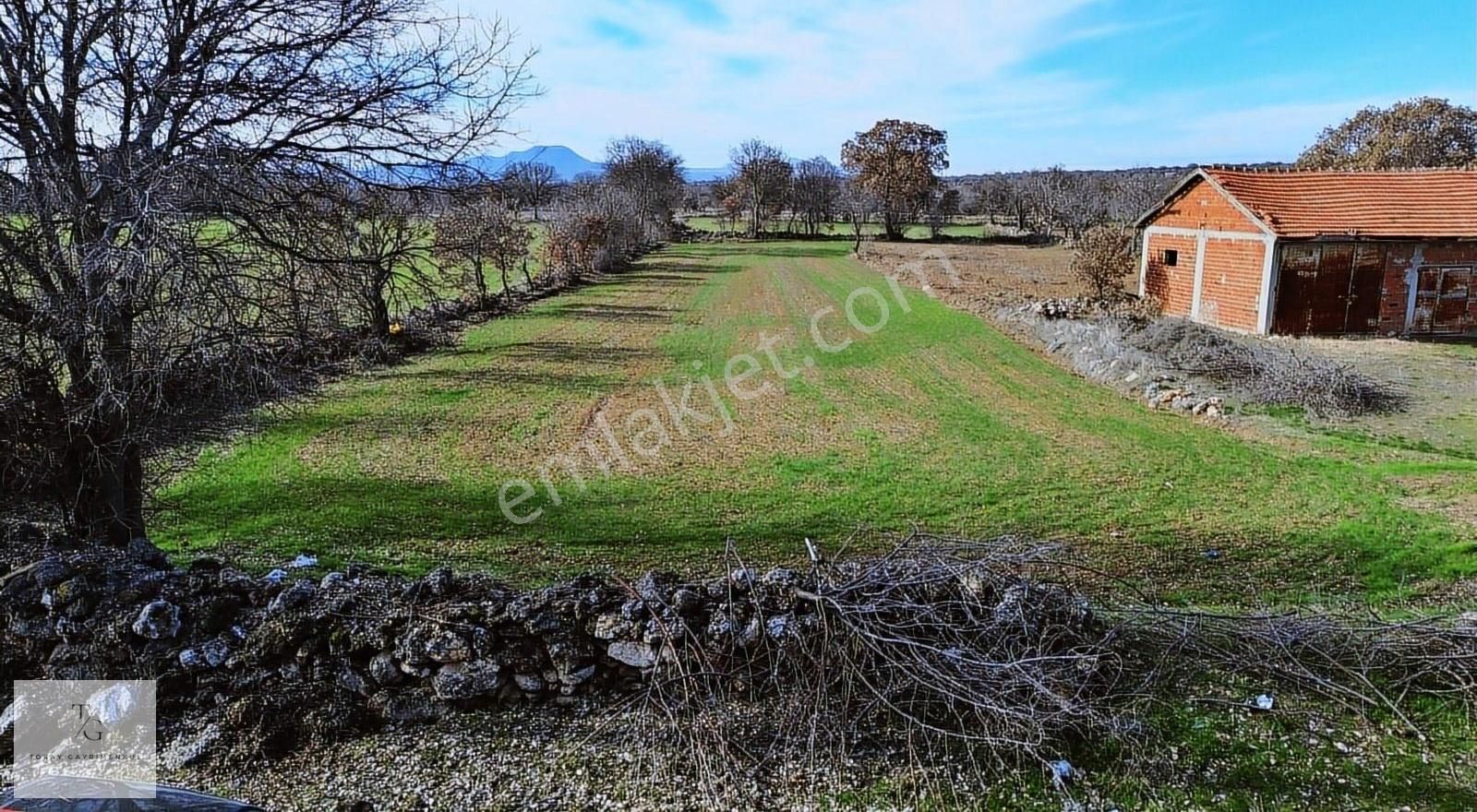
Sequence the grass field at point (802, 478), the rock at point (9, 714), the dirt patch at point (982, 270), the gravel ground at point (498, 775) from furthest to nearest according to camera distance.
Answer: the dirt patch at point (982, 270) < the grass field at point (802, 478) < the rock at point (9, 714) < the gravel ground at point (498, 775)

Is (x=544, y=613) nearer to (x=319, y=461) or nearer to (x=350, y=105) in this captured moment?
(x=350, y=105)

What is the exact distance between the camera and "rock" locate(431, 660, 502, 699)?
3.98 meters

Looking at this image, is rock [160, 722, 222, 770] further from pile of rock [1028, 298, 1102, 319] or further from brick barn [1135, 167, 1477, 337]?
brick barn [1135, 167, 1477, 337]

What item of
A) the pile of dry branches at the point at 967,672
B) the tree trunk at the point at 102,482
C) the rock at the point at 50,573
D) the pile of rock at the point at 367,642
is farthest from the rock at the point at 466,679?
the tree trunk at the point at 102,482

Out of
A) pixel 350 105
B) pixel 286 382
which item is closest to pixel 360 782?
pixel 286 382

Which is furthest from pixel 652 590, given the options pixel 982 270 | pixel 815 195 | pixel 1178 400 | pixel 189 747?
pixel 815 195

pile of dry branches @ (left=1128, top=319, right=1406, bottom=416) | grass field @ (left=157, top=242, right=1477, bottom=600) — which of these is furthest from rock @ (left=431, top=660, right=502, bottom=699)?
pile of dry branches @ (left=1128, top=319, right=1406, bottom=416)

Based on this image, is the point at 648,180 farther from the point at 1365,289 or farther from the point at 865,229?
the point at 1365,289

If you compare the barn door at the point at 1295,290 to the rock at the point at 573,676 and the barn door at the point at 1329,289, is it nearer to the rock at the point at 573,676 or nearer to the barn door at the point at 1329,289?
the barn door at the point at 1329,289

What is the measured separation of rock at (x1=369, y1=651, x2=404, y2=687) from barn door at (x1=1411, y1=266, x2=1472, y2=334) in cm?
2197

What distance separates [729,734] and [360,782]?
1.55 m

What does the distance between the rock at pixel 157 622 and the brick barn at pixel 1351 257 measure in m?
20.0

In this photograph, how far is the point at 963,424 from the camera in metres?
12.3

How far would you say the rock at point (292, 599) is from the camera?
170 inches
